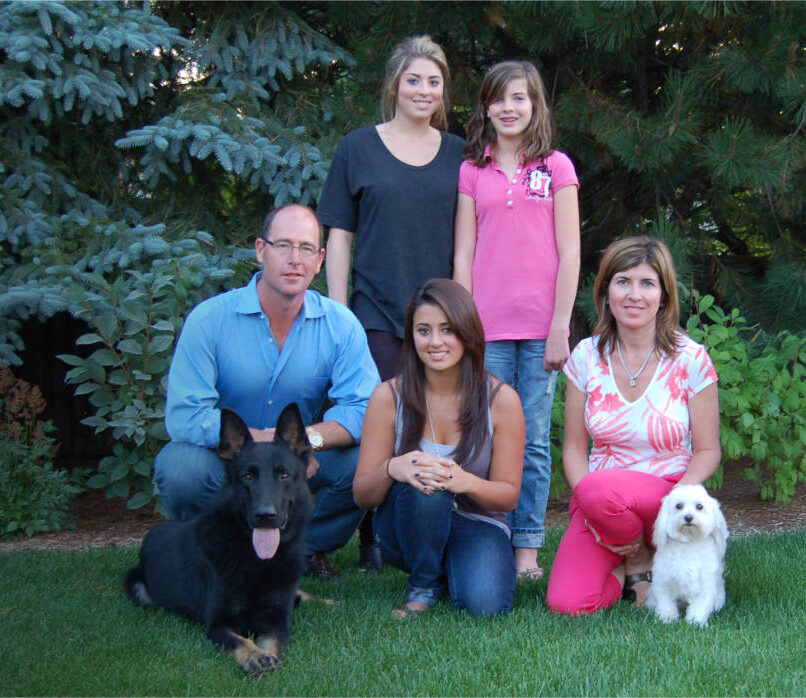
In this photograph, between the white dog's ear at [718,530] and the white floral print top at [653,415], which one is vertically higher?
the white floral print top at [653,415]

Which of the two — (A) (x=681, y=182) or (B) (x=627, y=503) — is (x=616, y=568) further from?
(A) (x=681, y=182)

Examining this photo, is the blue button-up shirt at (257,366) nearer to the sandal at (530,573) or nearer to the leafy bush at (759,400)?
the sandal at (530,573)

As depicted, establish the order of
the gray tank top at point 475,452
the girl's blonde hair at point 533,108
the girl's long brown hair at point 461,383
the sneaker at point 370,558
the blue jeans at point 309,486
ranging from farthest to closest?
the sneaker at point 370,558, the girl's blonde hair at point 533,108, the blue jeans at point 309,486, the gray tank top at point 475,452, the girl's long brown hair at point 461,383

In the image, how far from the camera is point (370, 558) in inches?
173

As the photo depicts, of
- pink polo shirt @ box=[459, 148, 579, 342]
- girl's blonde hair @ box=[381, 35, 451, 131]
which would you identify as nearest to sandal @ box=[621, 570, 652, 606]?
pink polo shirt @ box=[459, 148, 579, 342]

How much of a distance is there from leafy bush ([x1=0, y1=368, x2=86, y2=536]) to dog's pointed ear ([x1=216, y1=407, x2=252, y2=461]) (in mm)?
2530

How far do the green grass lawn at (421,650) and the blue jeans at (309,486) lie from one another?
0.98ft

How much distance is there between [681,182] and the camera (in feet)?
19.4

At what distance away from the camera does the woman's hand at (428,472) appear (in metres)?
3.28

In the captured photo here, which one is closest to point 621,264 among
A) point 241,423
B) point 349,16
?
point 241,423

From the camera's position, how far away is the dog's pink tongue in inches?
120

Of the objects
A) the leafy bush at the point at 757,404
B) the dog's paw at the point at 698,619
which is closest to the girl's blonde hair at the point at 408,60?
the leafy bush at the point at 757,404

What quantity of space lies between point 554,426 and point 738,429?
106cm

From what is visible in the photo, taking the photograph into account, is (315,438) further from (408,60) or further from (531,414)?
(408,60)
